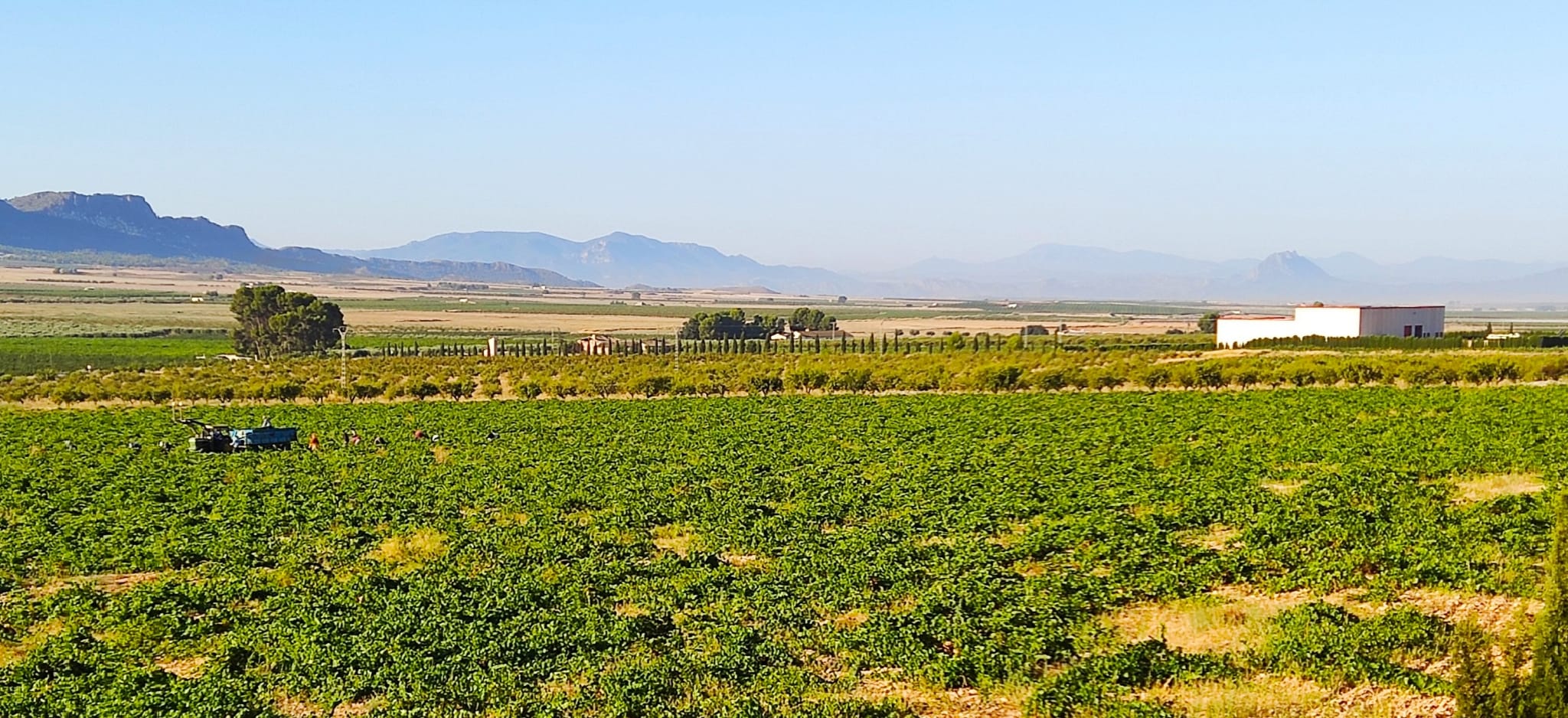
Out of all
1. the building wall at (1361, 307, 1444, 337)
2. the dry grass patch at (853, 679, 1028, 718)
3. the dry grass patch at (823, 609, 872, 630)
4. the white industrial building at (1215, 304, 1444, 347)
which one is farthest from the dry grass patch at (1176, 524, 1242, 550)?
the building wall at (1361, 307, 1444, 337)

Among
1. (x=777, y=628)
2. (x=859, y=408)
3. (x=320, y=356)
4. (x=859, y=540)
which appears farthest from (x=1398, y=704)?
(x=320, y=356)

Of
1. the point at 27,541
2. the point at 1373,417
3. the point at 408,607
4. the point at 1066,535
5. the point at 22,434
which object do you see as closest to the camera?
the point at 408,607

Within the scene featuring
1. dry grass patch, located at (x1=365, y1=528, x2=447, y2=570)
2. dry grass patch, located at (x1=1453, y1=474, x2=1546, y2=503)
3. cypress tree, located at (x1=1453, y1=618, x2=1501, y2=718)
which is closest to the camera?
cypress tree, located at (x1=1453, y1=618, x2=1501, y2=718)

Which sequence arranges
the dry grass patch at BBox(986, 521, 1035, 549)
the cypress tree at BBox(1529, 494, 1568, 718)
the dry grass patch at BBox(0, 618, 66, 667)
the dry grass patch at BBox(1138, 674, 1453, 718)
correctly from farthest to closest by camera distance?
1. the dry grass patch at BBox(986, 521, 1035, 549)
2. the dry grass patch at BBox(0, 618, 66, 667)
3. the dry grass patch at BBox(1138, 674, 1453, 718)
4. the cypress tree at BBox(1529, 494, 1568, 718)

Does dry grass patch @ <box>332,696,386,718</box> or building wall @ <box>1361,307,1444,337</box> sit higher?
building wall @ <box>1361,307,1444,337</box>

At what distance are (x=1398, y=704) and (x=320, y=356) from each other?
105496mm

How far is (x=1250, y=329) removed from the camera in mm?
92438

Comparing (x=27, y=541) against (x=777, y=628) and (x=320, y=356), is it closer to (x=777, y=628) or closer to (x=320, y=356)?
(x=777, y=628)

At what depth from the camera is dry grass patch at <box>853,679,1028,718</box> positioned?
13273 millimetres

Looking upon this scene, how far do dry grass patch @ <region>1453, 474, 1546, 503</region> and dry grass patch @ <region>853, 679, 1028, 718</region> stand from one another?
13963 millimetres

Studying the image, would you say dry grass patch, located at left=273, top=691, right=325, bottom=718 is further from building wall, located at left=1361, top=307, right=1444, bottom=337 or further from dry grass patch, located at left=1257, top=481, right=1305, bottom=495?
building wall, located at left=1361, top=307, right=1444, bottom=337

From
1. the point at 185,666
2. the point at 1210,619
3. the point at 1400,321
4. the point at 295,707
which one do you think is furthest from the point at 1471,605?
the point at 1400,321

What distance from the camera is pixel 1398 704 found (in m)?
12.9

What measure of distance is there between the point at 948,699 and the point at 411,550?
12.0 metres
